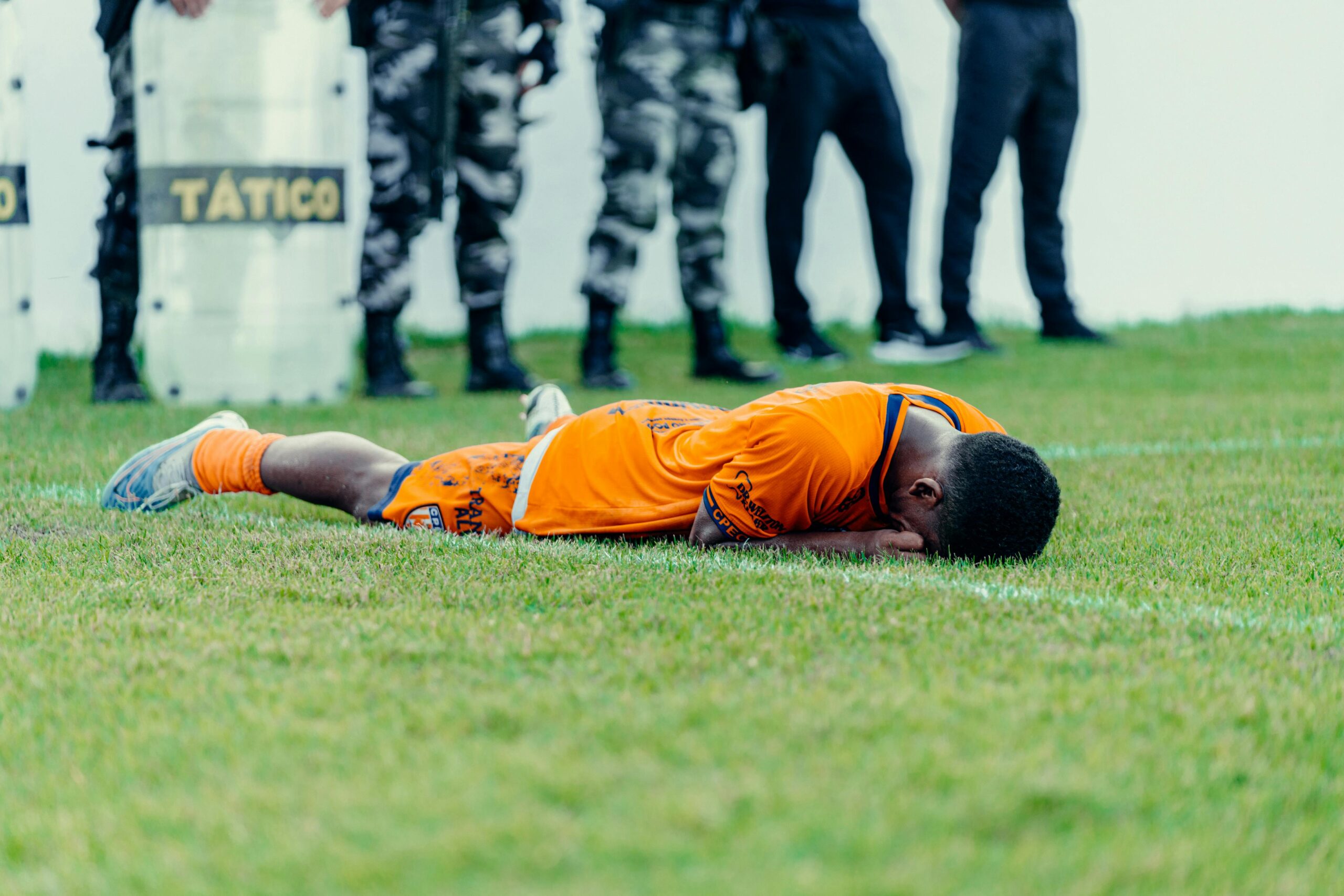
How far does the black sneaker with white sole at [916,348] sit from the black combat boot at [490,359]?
1.66 metres

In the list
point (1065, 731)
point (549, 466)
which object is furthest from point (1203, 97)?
point (1065, 731)

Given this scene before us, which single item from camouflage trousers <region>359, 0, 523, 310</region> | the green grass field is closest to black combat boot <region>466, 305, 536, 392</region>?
camouflage trousers <region>359, 0, 523, 310</region>

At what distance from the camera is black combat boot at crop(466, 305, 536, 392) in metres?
4.59

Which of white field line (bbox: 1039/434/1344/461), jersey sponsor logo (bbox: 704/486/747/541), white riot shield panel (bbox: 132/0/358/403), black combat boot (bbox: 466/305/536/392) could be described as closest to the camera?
jersey sponsor logo (bbox: 704/486/747/541)

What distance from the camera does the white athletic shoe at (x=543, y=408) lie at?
2.73 meters

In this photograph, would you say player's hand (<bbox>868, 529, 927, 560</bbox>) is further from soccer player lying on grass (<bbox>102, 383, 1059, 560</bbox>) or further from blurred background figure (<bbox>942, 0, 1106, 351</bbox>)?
blurred background figure (<bbox>942, 0, 1106, 351</bbox>)

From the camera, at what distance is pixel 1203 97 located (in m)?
7.39

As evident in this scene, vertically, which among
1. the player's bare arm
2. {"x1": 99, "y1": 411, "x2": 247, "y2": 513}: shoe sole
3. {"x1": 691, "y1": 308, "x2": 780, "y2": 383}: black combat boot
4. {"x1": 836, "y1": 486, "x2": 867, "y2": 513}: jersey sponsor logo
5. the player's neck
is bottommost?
{"x1": 691, "y1": 308, "x2": 780, "y2": 383}: black combat boot

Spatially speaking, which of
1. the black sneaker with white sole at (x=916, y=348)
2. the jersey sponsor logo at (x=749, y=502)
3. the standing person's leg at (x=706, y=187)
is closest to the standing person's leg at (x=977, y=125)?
the black sneaker with white sole at (x=916, y=348)

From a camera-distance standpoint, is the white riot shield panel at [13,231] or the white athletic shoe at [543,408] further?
the white riot shield panel at [13,231]

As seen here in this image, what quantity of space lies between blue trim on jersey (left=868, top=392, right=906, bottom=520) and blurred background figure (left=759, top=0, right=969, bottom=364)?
352cm

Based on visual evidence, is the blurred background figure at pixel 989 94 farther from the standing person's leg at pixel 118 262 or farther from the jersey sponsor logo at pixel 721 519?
the jersey sponsor logo at pixel 721 519

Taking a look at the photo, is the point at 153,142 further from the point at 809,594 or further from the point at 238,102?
the point at 809,594

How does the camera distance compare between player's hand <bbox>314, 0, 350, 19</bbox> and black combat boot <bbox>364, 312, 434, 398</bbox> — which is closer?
player's hand <bbox>314, 0, 350, 19</bbox>
